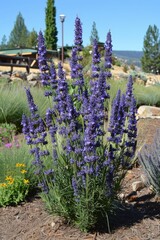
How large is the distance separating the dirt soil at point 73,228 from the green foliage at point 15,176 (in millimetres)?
118

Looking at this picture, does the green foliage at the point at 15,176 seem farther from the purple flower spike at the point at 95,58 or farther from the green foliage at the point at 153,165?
the purple flower spike at the point at 95,58

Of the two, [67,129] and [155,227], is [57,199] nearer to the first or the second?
[67,129]

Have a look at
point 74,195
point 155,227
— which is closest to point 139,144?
point 155,227

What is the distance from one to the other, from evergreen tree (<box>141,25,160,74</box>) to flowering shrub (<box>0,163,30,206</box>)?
52.2 metres

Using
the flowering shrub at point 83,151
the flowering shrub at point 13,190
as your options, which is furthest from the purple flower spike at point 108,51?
the flowering shrub at point 13,190

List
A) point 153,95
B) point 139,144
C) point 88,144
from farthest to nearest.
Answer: point 153,95 → point 139,144 → point 88,144

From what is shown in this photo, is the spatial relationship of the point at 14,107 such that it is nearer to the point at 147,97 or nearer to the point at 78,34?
the point at 147,97

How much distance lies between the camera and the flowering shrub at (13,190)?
438 centimetres

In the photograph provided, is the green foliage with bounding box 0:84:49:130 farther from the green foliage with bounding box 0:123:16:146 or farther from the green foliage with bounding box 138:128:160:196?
the green foliage with bounding box 138:128:160:196

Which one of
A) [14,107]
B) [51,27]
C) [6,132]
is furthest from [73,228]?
[51,27]

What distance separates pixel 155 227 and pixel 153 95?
9.72 meters

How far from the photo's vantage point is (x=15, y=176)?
182 inches

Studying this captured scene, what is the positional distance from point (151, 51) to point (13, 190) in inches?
2139

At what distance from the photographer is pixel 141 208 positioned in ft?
14.2
